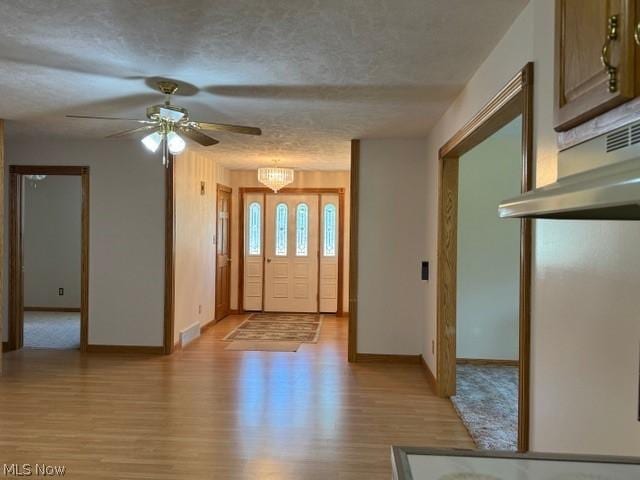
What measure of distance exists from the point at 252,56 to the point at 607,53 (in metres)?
2.17

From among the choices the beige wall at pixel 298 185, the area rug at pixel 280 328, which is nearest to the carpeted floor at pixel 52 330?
the area rug at pixel 280 328

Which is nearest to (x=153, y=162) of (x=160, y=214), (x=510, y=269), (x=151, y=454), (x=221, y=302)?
(x=160, y=214)

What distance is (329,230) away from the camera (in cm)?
845

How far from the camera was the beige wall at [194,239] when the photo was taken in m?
5.77

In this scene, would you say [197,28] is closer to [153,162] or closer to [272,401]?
[272,401]

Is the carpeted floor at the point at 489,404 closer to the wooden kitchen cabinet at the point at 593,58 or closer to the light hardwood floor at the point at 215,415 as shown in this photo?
the light hardwood floor at the point at 215,415

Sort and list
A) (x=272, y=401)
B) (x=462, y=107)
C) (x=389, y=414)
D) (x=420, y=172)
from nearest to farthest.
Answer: (x=462, y=107), (x=389, y=414), (x=272, y=401), (x=420, y=172)

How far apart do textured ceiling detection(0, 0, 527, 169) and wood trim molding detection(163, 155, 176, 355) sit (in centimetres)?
136

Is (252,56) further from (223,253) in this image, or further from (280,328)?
(223,253)

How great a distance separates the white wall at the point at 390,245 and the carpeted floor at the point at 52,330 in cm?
347

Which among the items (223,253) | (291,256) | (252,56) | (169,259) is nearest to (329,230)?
(291,256)

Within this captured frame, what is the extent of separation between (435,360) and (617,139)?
12.0 ft

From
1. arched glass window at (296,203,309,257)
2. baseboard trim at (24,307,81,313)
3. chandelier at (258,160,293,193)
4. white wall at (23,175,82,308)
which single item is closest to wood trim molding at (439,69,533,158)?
chandelier at (258,160,293,193)

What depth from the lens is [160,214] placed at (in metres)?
5.55
